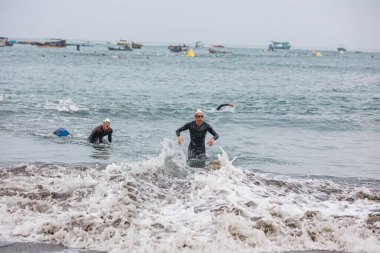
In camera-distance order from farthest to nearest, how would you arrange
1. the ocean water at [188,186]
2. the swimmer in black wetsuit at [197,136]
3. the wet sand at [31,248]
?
the swimmer in black wetsuit at [197,136] < the ocean water at [188,186] < the wet sand at [31,248]

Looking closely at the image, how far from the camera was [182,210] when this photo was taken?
8.56 metres

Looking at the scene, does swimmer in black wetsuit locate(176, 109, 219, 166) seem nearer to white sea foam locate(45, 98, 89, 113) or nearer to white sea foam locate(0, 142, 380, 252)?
white sea foam locate(0, 142, 380, 252)

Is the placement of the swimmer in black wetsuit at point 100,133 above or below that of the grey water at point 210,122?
above

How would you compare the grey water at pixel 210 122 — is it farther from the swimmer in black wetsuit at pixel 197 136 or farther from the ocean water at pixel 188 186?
the swimmer in black wetsuit at pixel 197 136

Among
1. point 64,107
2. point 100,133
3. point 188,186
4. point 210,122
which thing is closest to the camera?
point 188,186

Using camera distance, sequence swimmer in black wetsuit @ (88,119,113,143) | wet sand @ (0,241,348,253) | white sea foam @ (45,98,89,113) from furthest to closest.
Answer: white sea foam @ (45,98,89,113)
swimmer in black wetsuit @ (88,119,113,143)
wet sand @ (0,241,348,253)

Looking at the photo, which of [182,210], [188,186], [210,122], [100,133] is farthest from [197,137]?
[210,122]

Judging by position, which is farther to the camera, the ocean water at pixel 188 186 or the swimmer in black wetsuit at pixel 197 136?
the swimmer in black wetsuit at pixel 197 136

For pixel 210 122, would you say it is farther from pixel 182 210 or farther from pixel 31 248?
pixel 31 248

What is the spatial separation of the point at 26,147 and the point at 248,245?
397 inches

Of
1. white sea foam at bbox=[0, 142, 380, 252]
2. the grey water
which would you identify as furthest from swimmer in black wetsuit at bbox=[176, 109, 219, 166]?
white sea foam at bbox=[0, 142, 380, 252]

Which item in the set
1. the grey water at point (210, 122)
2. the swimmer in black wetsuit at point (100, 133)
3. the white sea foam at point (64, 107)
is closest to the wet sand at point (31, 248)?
the grey water at point (210, 122)

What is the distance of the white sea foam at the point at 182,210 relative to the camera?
278 inches

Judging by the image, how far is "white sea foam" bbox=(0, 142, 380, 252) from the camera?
7.06 meters
